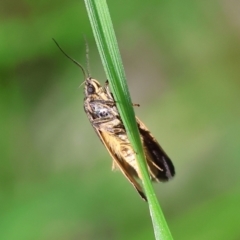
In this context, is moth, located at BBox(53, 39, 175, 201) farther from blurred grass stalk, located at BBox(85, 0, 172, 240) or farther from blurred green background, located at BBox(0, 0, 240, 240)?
blurred green background, located at BBox(0, 0, 240, 240)

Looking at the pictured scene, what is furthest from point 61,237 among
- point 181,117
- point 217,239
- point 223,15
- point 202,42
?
point 223,15

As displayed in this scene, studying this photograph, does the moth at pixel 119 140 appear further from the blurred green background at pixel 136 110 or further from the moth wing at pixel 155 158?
the blurred green background at pixel 136 110

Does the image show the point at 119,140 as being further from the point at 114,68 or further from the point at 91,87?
the point at 114,68

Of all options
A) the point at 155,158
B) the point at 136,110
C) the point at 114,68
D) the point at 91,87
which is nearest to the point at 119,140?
the point at 155,158

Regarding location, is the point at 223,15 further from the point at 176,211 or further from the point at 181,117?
the point at 176,211

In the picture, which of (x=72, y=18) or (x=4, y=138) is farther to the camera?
(x=4, y=138)

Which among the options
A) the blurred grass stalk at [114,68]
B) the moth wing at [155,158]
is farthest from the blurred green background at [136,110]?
the blurred grass stalk at [114,68]
